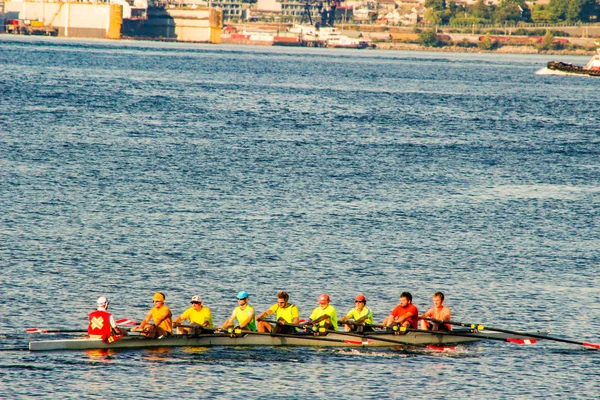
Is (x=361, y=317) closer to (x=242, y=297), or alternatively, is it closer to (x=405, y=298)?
(x=405, y=298)

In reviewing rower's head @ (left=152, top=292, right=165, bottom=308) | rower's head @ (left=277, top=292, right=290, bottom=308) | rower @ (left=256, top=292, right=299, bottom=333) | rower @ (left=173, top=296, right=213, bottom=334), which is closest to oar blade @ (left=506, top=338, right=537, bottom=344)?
rower @ (left=256, top=292, right=299, bottom=333)

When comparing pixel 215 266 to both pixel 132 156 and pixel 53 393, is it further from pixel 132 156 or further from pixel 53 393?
pixel 132 156

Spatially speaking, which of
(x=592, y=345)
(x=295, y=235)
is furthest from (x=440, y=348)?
(x=295, y=235)

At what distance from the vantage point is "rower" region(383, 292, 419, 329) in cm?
3269

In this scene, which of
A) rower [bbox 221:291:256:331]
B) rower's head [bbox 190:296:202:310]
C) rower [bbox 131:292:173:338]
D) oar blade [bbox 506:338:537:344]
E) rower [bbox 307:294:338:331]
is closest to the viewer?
rower [bbox 131:292:173:338]

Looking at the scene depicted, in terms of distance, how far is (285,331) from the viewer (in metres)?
32.5

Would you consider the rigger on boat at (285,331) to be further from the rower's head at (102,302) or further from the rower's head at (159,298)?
the rower's head at (102,302)

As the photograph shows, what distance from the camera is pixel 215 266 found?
41.5 meters

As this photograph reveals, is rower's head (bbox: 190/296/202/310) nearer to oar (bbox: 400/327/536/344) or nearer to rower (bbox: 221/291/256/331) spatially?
rower (bbox: 221/291/256/331)

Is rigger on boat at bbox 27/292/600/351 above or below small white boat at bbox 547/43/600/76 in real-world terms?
below

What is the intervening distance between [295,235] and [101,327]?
1856 centimetres

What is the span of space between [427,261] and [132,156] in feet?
106

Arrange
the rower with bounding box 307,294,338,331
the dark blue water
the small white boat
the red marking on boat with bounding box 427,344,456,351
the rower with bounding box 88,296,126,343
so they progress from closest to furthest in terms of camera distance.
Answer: the dark blue water, the rower with bounding box 88,296,126,343, the rower with bounding box 307,294,338,331, the red marking on boat with bounding box 427,344,456,351, the small white boat

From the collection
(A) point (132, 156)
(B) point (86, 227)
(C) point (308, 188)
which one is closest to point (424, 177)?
(C) point (308, 188)
